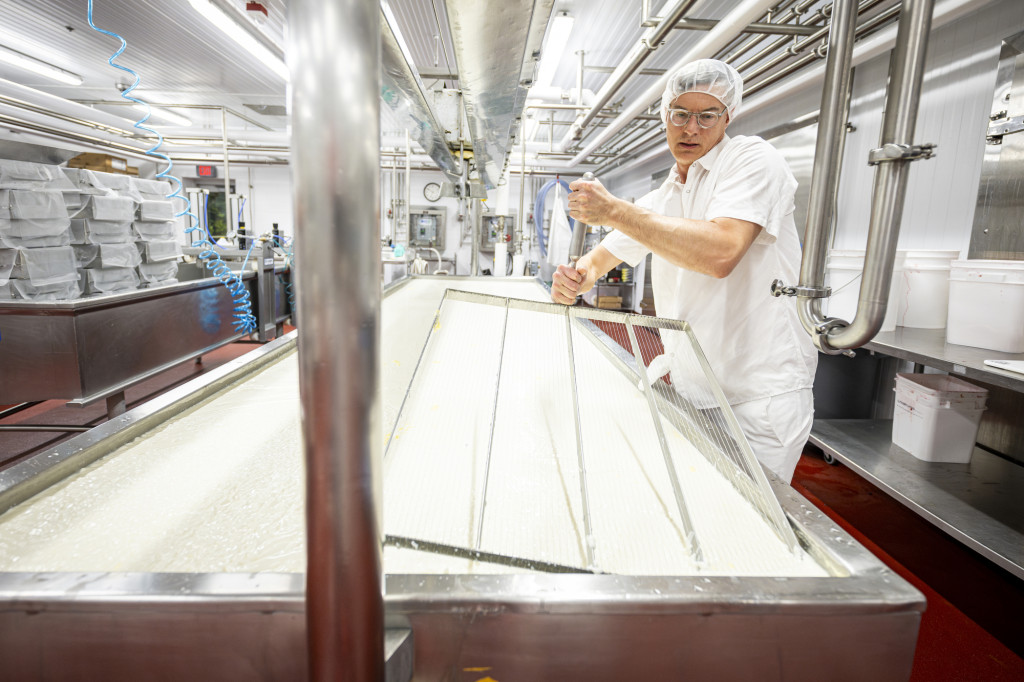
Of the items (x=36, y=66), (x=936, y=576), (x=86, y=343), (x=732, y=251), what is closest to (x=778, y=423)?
(x=732, y=251)

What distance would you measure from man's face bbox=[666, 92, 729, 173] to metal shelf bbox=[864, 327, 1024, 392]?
0.89 meters

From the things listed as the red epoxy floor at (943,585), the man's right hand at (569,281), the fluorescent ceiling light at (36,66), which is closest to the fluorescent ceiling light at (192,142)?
the fluorescent ceiling light at (36,66)

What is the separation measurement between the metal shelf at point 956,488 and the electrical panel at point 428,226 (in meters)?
8.47

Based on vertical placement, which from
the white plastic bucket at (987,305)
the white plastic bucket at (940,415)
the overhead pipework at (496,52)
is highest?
the overhead pipework at (496,52)

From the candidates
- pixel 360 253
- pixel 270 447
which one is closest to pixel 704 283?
pixel 270 447

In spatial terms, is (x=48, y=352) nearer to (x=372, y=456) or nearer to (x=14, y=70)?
(x=372, y=456)

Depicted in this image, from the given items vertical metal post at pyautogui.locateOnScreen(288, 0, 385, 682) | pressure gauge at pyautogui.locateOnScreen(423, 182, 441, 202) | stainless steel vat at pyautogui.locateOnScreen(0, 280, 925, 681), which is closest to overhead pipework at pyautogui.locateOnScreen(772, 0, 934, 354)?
stainless steel vat at pyautogui.locateOnScreen(0, 280, 925, 681)

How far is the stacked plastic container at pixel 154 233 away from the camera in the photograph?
3.37 meters

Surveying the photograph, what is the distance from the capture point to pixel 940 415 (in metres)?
2.08

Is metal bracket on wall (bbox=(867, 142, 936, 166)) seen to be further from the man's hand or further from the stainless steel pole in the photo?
the man's hand

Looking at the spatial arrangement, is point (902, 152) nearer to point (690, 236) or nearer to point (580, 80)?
point (690, 236)

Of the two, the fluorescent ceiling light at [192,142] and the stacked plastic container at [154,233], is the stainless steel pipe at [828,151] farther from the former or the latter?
the fluorescent ceiling light at [192,142]

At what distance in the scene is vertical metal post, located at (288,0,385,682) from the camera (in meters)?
0.27

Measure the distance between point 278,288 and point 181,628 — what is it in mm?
5128
